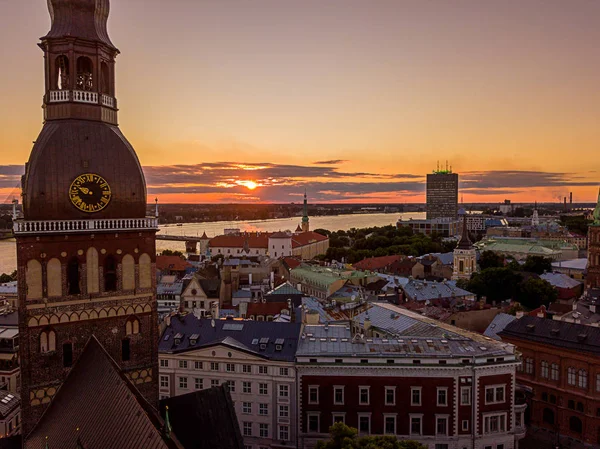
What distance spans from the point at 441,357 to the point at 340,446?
1663 centimetres

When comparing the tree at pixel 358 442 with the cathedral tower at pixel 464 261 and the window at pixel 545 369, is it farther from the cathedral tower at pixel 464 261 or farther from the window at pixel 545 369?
the cathedral tower at pixel 464 261

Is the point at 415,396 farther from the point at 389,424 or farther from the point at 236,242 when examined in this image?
the point at 236,242

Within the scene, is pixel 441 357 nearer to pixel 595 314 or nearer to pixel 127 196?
pixel 127 196

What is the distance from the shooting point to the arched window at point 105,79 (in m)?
26.0

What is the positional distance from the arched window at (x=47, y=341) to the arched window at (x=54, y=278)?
5.06 feet

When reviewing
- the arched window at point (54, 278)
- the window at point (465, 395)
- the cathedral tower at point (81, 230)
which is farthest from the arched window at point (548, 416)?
the arched window at point (54, 278)

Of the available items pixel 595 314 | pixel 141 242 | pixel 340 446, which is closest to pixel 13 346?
pixel 141 242

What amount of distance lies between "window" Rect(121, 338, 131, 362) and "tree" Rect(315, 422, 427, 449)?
33.2 ft

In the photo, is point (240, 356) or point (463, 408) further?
point (240, 356)

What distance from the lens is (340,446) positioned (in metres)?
27.5

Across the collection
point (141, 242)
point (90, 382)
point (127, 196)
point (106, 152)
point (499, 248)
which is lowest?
point (499, 248)

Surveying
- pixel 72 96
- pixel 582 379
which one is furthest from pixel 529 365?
pixel 72 96

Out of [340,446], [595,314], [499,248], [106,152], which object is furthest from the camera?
[499,248]

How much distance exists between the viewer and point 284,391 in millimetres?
43719
